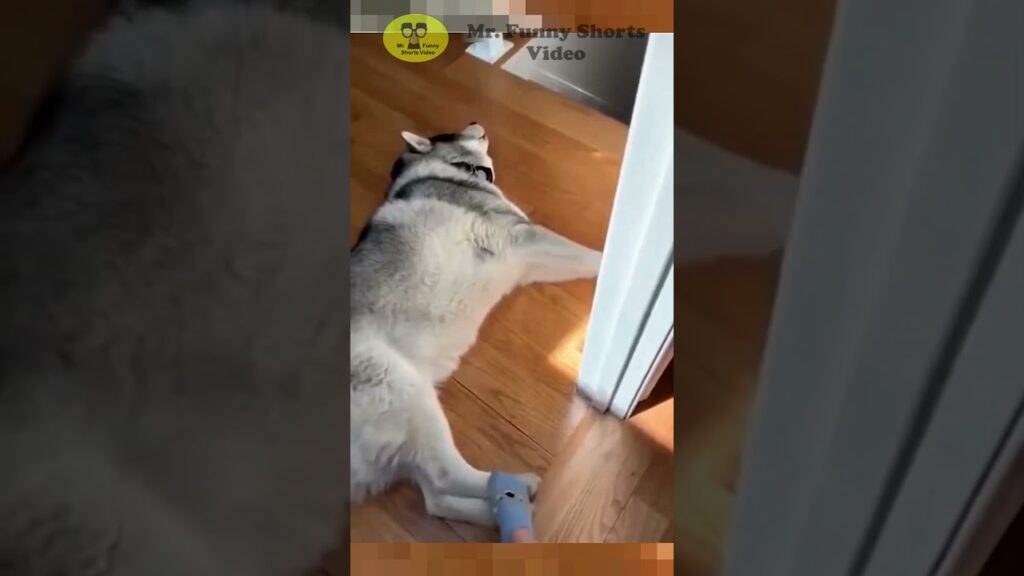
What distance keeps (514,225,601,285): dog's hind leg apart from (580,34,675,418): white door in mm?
18

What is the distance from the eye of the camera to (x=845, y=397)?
0.26 meters

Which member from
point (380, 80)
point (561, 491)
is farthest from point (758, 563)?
point (380, 80)

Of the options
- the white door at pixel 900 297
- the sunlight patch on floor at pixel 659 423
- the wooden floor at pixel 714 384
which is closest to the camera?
the white door at pixel 900 297

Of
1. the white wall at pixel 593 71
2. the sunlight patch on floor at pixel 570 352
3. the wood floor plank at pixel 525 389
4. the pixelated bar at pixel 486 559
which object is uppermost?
the white wall at pixel 593 71

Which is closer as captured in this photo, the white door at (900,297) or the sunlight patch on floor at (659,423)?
the white door at (900,297)

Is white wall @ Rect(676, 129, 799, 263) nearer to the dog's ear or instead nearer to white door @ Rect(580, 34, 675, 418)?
white door @ Rect(580, 34, 675, 418)

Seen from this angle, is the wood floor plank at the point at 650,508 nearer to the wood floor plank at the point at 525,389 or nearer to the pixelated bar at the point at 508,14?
the wood floor plank at the point at 525,389

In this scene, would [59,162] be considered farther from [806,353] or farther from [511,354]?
[806,353]

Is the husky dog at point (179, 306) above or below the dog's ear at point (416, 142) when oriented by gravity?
below

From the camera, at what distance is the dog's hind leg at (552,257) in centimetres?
51

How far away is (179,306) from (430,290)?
0.46ft

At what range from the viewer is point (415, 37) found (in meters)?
0.51

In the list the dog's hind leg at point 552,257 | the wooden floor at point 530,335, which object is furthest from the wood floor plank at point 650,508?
the dog's hind leg at point 552,257

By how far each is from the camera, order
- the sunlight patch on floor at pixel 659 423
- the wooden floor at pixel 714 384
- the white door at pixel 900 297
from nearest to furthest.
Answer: the white door at pixel 900 297 < the wooden floor at pixel 714 384 < the sunlight patch on floor at pixel 659 423
